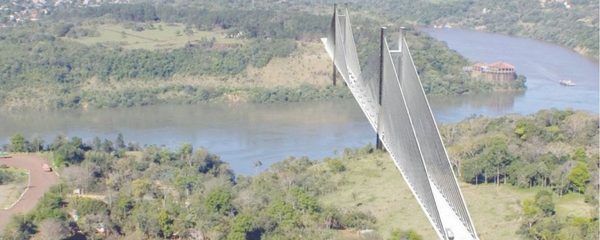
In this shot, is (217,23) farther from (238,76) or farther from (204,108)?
(204,108)

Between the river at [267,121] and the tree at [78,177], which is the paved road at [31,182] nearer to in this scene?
the tree at [78,177]

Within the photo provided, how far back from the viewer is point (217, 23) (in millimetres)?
30625

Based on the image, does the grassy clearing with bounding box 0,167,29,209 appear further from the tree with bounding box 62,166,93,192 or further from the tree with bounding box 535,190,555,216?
the tree with bounding box 535,190,555,216

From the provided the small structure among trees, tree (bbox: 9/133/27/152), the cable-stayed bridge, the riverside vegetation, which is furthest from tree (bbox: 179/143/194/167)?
the small structure among trees

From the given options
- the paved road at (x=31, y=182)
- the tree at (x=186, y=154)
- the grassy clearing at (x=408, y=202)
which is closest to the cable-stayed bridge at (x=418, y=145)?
the grassy clearing at (x=408, y=202)

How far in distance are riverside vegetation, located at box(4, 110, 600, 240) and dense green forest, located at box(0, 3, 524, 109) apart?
8013 mm

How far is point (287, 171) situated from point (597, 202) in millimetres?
4877

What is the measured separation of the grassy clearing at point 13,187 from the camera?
12.0m

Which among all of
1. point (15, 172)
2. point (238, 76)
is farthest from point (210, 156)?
point (238, 76)

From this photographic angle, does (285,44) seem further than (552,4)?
No

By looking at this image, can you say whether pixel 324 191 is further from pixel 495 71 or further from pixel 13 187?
pixel 495 71

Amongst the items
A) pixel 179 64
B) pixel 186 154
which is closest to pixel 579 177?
pixel 186 154

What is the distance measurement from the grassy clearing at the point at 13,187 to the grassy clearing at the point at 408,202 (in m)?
4.23

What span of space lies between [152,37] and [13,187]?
16939mm
